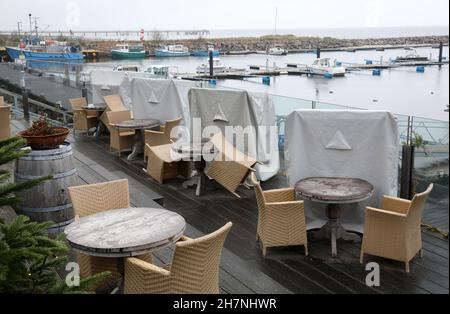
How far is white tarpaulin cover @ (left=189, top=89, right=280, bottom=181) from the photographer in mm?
7602

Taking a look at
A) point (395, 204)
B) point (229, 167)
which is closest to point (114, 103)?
point (229, 167)

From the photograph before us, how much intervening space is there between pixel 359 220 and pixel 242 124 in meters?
2.86

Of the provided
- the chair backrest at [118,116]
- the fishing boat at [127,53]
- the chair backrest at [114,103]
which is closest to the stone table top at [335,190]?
the chair backrest at [118,116]

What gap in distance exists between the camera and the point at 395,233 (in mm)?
4449

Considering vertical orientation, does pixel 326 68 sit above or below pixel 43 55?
below

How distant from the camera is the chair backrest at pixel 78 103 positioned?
466 inches

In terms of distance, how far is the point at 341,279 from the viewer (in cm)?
432

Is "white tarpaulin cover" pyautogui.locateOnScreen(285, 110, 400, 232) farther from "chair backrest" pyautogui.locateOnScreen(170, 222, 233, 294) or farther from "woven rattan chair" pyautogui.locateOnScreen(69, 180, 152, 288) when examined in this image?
"chair backrest" pyautogui.locateOnScreen(170, 222, 233, 294)

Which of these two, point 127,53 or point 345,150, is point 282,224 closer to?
point 345,150

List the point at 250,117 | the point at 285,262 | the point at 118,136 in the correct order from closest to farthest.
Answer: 1. the point at 285,262
2. the point at 250,117
3. the point at 118,136

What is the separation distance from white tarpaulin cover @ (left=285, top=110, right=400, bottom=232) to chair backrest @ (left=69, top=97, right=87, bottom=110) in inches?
299

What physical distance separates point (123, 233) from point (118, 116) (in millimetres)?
6679

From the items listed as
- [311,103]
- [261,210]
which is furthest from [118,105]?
[261,210]

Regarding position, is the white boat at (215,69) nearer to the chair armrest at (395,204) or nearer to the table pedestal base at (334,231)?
the table pedestal base at (334,231)
